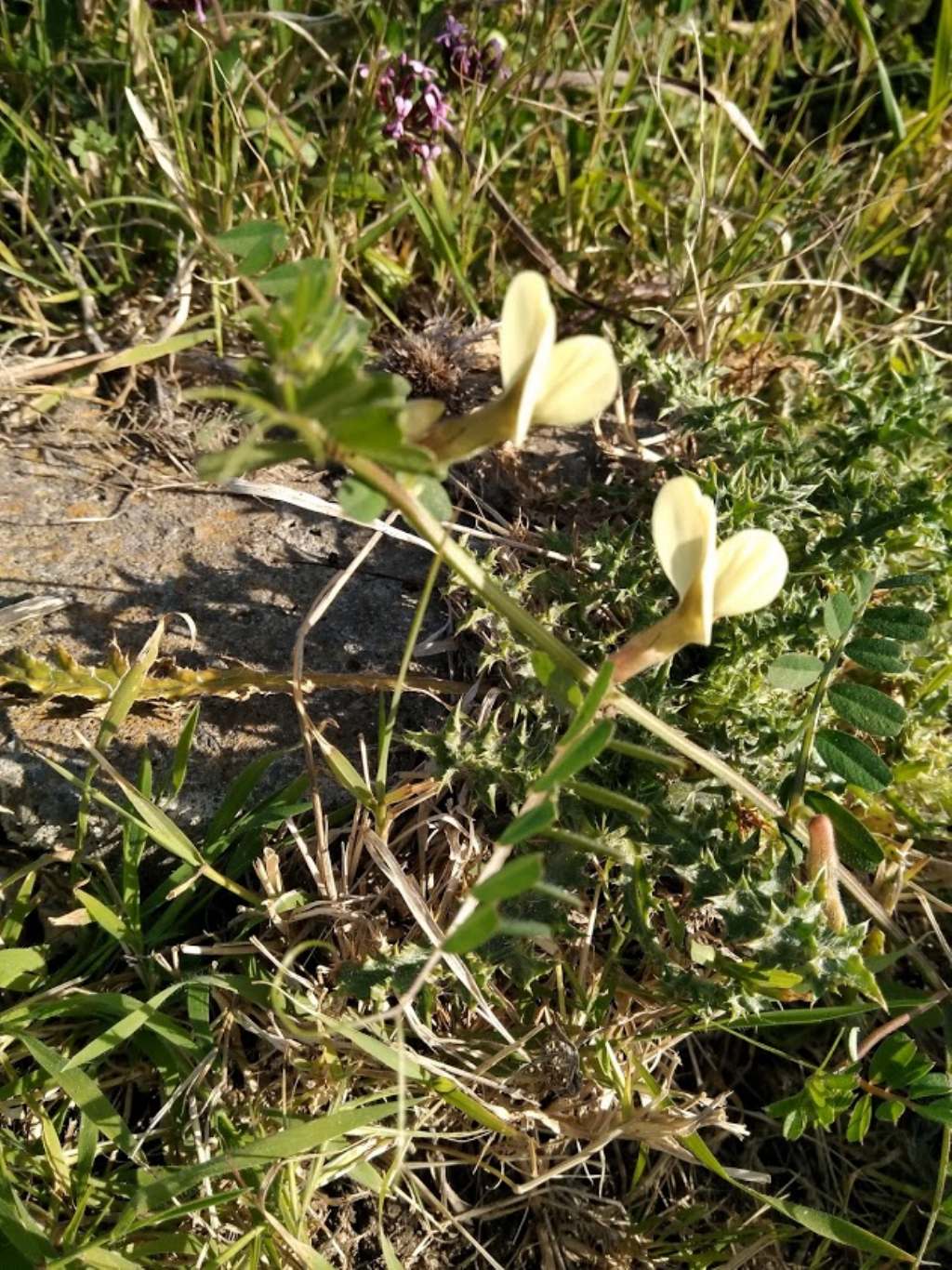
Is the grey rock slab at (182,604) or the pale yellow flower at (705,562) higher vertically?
the pale yellow flower at (705,562)

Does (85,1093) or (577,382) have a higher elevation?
(577,382)

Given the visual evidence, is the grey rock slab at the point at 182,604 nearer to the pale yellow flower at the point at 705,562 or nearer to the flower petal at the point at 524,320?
the pale yellow flower at the point at 705,562

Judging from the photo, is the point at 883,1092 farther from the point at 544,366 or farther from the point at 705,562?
the point at 544,366

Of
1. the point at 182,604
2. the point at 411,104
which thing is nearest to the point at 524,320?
the point at 182,604

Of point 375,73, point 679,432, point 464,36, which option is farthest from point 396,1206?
point 464,36

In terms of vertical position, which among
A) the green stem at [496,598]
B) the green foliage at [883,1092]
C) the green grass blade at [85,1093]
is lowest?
the green foliage at [883,1092]

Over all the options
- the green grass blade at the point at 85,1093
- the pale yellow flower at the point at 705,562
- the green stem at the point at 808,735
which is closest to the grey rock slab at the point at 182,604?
the green grass blade at the point at 85,1093

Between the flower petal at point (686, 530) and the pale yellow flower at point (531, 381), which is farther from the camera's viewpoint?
the flower petal at point (686, 530)

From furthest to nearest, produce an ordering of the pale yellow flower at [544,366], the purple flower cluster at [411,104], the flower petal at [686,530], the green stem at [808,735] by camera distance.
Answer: the purple flower cluster at [411,104] < the green stem at [808,735] < the flower petal at [686,530] < the pale yellow flower at [544,366]
